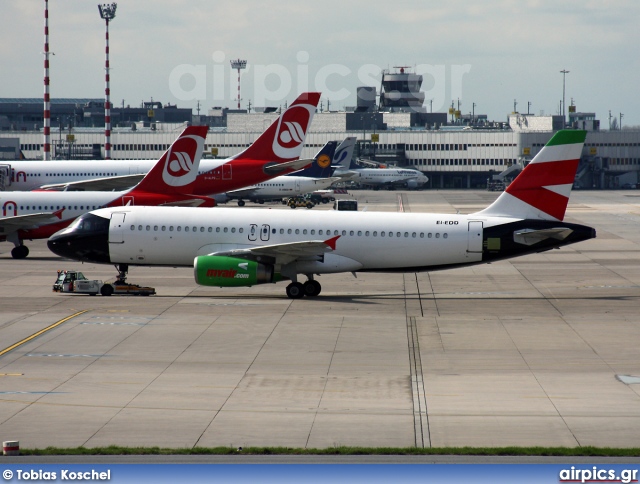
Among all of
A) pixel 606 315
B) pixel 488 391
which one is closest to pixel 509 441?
pixel 488 391

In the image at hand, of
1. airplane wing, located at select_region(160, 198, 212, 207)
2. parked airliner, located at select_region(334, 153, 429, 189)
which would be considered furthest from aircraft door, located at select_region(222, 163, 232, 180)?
parked airliner, located at select_region(334, 153, 429, 189)

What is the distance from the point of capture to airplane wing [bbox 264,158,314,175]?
241 feet

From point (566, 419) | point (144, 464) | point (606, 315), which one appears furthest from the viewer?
point (606, 315)

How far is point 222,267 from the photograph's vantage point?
40.6 meters

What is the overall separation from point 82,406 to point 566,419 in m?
11.7

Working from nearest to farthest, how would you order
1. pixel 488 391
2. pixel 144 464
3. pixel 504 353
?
pixel 144 464 < pixel 488 391 < pixel 504 353

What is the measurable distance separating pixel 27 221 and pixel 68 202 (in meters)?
2.70

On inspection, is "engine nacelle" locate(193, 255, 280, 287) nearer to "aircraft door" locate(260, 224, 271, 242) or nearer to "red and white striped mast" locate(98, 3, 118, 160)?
"aircraft door" locate(260, 224, 271, 242)

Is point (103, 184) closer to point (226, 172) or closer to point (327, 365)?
point (226, 172)

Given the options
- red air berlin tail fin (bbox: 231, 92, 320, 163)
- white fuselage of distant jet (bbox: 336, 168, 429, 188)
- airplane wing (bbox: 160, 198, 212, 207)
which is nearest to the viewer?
airplane wing (bbox: 160, 198, 212, 207)

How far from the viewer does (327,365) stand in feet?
93.8

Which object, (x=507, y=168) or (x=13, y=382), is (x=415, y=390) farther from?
(x=507, y=168)

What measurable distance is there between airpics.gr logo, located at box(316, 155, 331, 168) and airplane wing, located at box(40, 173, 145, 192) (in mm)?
35816

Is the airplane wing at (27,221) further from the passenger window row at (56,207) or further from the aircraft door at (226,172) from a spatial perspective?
the aircraft door at (226,172)
